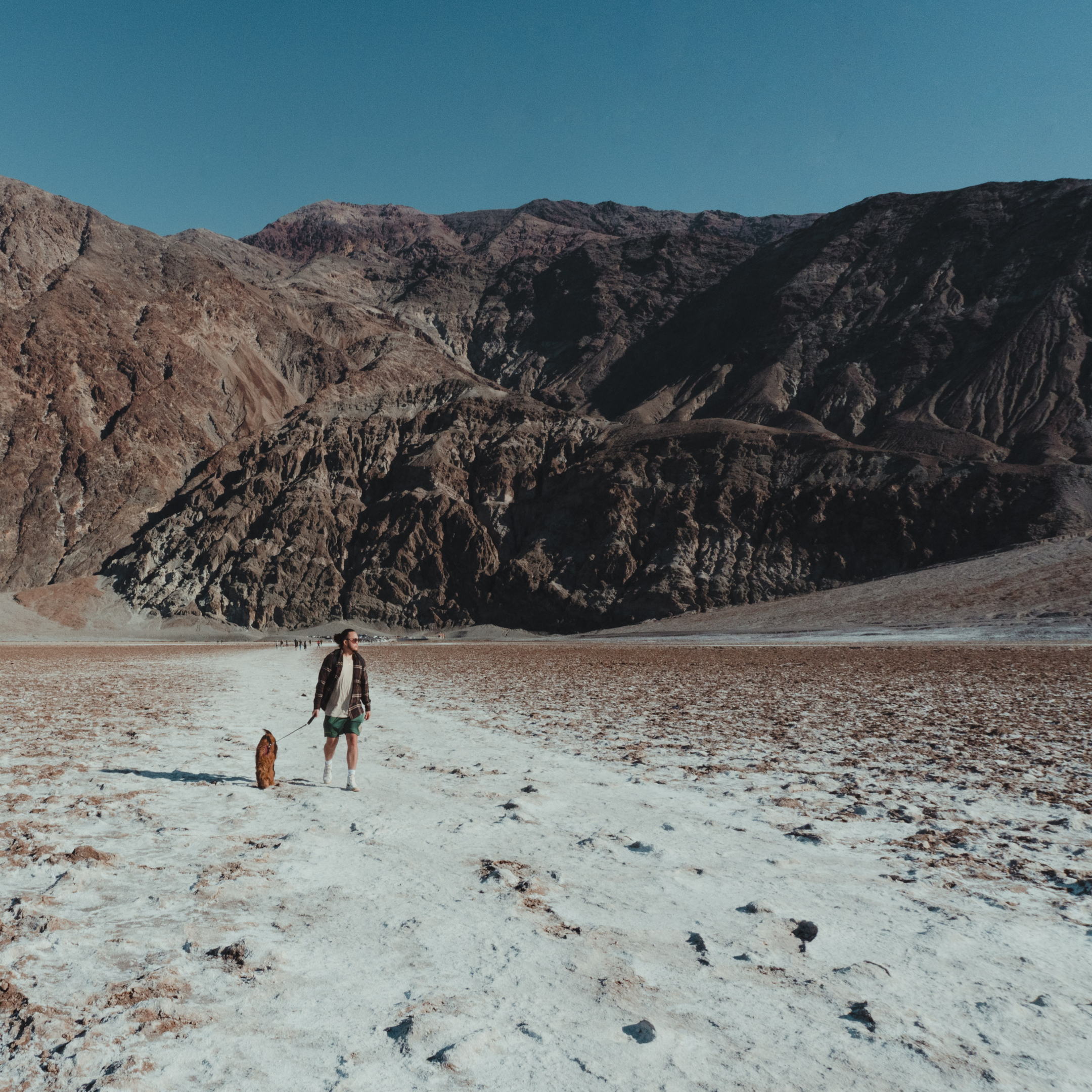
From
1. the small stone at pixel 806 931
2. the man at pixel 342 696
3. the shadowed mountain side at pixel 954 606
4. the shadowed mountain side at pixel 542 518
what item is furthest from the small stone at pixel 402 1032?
the shadowed mountain side at pixel 542 518

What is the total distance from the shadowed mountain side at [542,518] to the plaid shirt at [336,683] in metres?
69.8

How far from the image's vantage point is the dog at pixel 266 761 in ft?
25.1

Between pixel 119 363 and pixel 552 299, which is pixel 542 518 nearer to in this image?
pixel 119 363

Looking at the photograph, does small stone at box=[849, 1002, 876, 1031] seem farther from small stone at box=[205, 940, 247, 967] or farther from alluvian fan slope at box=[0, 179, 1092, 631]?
alluvian fan slope at box=[0, 179, 1092, 631]

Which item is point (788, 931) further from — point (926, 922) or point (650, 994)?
point (650, 994)

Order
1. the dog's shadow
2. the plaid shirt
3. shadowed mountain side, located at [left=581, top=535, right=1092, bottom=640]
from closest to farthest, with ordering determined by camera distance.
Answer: the dog's shadow < the plaid shirt < shadowed mountain side, located at [left=581, top=535, right=1092, bottom=640]

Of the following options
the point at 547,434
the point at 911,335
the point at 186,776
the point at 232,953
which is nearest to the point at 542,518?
the point at 547,434

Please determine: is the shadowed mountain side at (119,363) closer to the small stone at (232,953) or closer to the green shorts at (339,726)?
the green shorts at (339,726)

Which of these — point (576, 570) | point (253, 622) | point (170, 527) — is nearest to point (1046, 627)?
point (576, 570)

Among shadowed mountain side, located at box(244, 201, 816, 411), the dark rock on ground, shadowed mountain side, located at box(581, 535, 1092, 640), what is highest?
shadowed mountain side, located at box(244, 201, 816, 411)

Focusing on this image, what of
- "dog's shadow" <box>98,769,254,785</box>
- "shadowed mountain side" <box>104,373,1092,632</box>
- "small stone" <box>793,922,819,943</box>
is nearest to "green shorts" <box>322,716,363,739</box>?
"dog's shadow" <box>98,769,254,785</box>

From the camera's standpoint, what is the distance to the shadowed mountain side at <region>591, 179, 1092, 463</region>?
93.1m

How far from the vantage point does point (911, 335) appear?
108 meters

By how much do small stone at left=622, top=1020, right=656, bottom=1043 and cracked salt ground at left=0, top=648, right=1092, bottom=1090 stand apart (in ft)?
0.12
